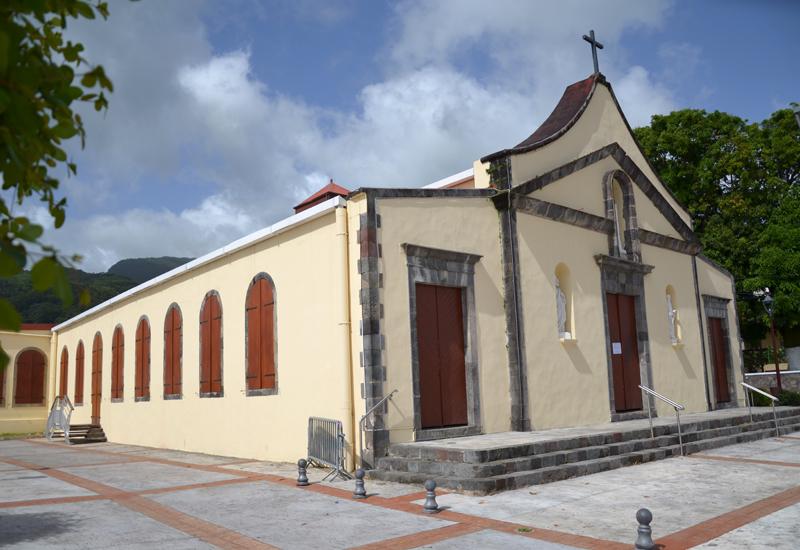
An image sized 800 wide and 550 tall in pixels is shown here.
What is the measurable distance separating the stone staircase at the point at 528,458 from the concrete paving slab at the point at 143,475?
10.2 feet

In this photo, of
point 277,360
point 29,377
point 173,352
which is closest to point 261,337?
point 277,360

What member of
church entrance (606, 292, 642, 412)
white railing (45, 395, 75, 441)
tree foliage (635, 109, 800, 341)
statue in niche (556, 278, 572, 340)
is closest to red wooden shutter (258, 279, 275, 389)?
statue in niche (556, 278, 572, 340)

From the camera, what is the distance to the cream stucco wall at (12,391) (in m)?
27.2

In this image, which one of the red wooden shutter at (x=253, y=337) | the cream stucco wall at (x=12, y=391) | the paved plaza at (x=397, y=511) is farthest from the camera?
the cream stucco wall at (x=12, y=391)

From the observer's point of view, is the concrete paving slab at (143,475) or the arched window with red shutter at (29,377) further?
the arched window with red shutter at (29,377)

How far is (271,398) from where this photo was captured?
1348 centimetres

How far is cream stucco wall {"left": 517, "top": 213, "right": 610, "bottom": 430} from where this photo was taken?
44.1 feet

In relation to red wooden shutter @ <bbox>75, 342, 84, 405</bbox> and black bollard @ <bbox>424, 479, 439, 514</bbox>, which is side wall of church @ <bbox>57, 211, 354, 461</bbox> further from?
red wooden shutter @ <bbox>75, 342, 84, 405</bbox>

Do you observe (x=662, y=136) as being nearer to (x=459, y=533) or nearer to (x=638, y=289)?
(x=638, y=289)

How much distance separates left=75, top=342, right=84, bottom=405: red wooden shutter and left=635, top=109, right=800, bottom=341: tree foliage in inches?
948

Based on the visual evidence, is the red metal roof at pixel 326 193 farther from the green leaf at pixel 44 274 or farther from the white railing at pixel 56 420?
the green leaf at pixel 44 274

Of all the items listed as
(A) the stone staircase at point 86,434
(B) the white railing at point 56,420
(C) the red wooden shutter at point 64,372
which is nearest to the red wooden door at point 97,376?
(B) the white railing at point 56,420

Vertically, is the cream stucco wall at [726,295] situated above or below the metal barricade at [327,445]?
above

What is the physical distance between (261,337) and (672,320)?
10871mm
